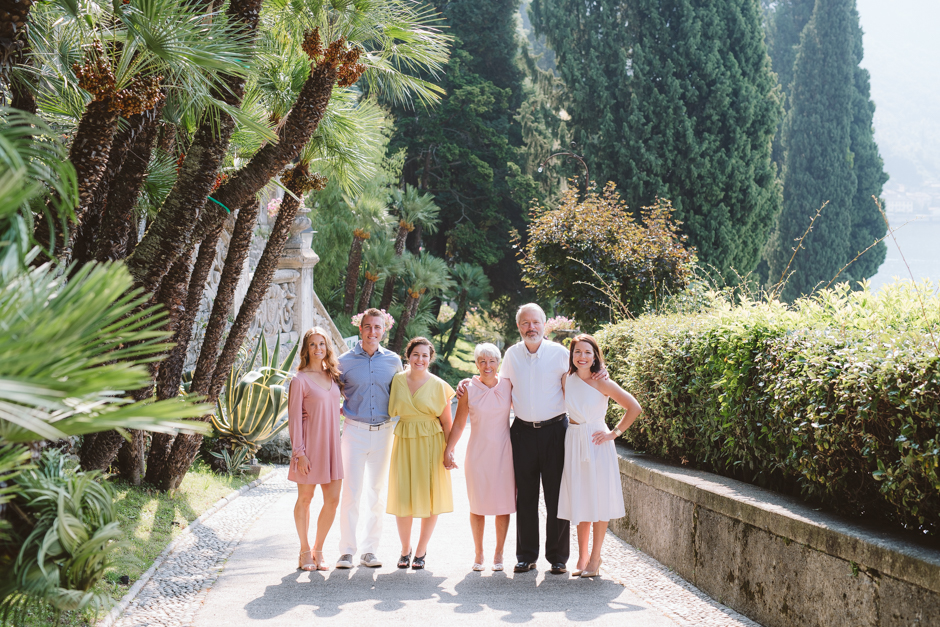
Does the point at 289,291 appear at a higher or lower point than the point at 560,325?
higher

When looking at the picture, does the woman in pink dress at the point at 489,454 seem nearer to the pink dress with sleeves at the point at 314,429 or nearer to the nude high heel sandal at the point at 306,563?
the pink dress with sleeves at the point at 314,429

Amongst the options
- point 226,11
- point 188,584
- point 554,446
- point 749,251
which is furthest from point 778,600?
point 749,251

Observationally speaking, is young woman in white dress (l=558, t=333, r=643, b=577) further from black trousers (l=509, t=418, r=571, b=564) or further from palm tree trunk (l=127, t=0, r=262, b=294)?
palm tree trunk (l=127, t=0, r=262, b=294)

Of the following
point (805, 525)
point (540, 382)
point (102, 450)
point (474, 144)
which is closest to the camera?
point (805, 525)

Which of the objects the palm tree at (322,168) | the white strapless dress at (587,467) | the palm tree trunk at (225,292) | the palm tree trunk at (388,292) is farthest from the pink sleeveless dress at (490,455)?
the palm tree trunk at (388,292)

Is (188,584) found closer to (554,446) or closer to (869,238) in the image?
(554,446)

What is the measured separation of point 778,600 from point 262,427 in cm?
676

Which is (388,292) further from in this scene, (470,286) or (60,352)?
(60,352)

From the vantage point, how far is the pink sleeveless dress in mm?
5309

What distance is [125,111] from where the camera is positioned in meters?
4.46

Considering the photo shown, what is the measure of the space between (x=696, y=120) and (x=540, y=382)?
20272 mm

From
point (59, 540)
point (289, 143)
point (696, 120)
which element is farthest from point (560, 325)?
point (59, 540)

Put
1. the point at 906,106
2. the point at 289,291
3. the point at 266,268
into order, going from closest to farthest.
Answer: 1. the point at 266,268
2. the point at 289,291
3. the point at 906,106

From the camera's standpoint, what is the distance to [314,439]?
537cm
